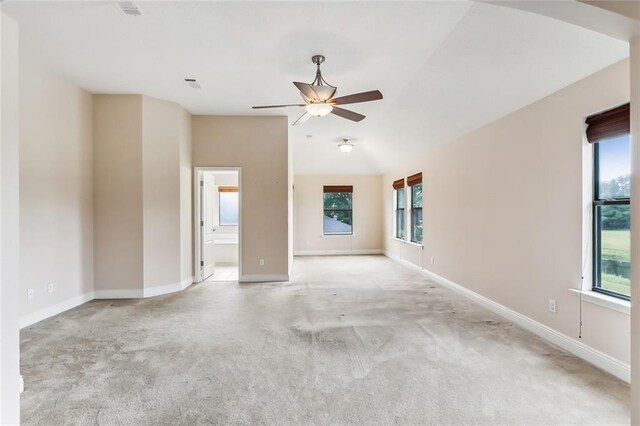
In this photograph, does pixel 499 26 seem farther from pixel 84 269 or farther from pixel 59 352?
pixel 84 269

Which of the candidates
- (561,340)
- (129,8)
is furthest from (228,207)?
(561,340)

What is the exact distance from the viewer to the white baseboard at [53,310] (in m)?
3.56

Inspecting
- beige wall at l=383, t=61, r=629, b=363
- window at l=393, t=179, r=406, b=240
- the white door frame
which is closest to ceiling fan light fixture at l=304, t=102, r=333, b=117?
beige wall at l=383, t=61, r=629, b=363

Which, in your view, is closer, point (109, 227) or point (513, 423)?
point (513, 423)

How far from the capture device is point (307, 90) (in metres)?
3.21

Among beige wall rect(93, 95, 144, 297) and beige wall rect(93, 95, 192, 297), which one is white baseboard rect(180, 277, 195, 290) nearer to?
beige wall rect(93, 95, 192, 297)

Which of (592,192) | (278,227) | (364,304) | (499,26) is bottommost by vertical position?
(364,304)

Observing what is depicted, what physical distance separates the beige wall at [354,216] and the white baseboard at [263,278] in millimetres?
3767

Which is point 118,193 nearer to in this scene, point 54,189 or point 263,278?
point 54,189

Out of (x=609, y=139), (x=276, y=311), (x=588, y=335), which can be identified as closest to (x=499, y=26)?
(x=609, y=139)

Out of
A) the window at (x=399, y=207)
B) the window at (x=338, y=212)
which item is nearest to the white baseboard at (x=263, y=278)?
the window at (x=399, y=207)

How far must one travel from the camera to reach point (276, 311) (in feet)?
13.3

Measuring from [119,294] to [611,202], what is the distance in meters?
5.99

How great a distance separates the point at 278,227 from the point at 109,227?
2609mm
